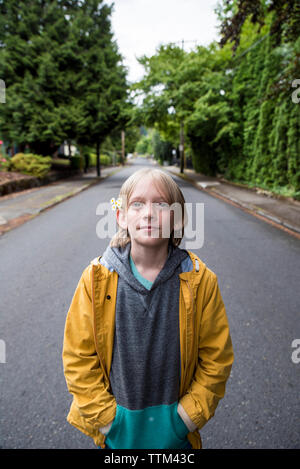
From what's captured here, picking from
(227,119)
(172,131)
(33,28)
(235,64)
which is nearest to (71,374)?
(227,119)

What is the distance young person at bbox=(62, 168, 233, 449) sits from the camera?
125 cm

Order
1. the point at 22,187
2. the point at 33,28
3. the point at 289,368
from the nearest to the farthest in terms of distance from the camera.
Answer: the point at 289,368 → the point at 22,187 → the point at 33,28

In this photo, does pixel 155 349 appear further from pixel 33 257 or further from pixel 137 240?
pixel 33 257

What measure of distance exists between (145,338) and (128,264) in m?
0.32

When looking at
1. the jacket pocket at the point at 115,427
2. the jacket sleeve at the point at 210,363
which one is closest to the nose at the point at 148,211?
the jacket sleeve at the point at 210,363

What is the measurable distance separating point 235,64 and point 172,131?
38.4ft

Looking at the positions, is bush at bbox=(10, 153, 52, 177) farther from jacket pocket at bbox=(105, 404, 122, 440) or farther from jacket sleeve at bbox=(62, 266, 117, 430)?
jacket pocket at bbox=(105, 404, 122, 440)

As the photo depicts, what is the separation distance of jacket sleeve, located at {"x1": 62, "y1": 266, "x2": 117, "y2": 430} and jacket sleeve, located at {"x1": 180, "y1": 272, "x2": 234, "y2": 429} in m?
0.34

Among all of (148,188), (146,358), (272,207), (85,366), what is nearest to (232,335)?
(146,358)

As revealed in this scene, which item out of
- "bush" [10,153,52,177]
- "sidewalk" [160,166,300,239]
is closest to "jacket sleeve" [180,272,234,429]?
"sidewalk" [160,166,300,239]

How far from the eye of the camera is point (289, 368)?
2.45 metres

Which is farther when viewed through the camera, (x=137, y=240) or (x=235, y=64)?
(x=235, y=64)

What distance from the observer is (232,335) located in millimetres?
2877

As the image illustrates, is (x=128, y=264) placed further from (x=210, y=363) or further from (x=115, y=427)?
(x=115, y=427)
